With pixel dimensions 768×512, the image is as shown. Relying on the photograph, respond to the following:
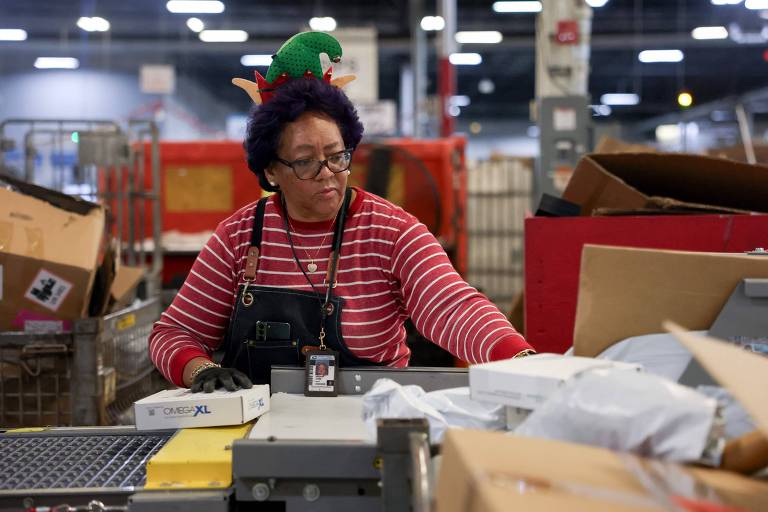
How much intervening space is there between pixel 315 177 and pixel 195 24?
15.2m

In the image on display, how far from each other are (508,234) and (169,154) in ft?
10.3

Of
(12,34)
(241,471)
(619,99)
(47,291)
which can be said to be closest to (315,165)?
(241,471)

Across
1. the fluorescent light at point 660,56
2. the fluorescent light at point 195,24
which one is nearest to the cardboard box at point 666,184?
the fluorescent light at point 195,24

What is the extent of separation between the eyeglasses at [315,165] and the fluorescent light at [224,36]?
50.9ft

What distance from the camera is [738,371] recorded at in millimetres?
1019

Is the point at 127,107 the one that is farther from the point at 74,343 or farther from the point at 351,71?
the point at 74,343

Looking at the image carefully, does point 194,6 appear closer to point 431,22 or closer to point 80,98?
point 80,98

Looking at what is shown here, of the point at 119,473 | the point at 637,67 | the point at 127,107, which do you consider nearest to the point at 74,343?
the point at 119,473

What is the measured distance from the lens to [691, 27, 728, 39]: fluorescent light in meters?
17.3

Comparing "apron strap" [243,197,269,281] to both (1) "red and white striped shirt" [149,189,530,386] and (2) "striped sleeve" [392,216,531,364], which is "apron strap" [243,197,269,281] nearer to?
(1) "red and white striped shirt" [149,189,530,386]

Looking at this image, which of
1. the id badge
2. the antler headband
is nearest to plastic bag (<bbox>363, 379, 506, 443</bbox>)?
the id badge

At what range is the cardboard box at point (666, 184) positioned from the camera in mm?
2662

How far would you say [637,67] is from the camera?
73.8 ft

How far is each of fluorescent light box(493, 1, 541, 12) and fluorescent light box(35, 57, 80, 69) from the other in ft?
26.1
